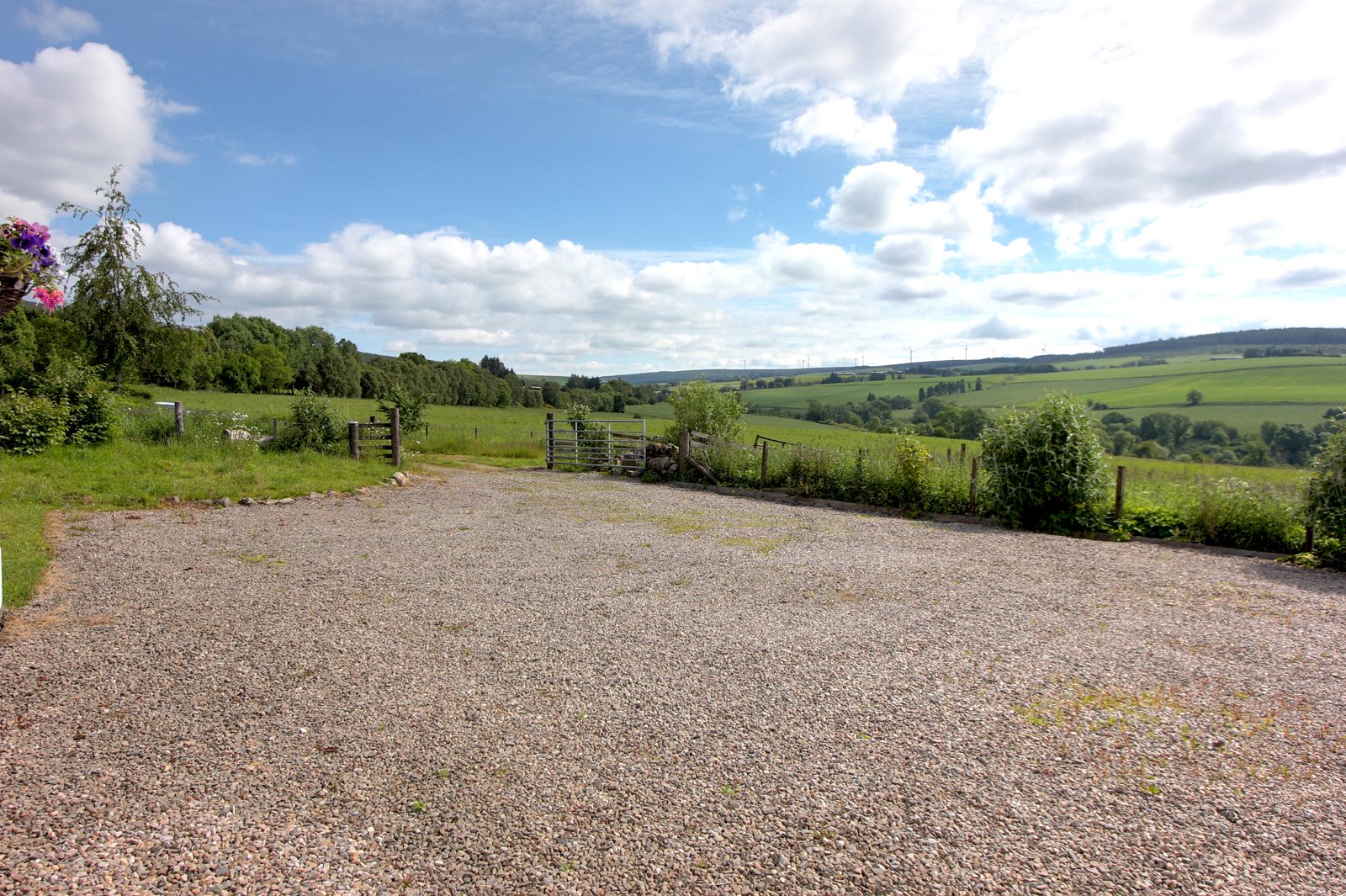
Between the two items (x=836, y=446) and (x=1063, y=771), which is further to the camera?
(x=836, y=446)

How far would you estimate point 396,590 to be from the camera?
6660 mm

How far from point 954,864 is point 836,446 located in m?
11.5

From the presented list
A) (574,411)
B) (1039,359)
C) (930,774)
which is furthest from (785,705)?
(1039,359)

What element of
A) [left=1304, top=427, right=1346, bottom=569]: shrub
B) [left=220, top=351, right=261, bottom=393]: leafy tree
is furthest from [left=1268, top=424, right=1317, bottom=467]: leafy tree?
[left=220, top=351, right=261, bottom=393]: leafy tree

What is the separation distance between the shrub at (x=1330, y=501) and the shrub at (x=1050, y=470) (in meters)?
2.41

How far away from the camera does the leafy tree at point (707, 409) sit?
864 inches

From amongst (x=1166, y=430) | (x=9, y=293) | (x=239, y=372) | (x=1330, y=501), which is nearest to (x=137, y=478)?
(x=9, y=293)

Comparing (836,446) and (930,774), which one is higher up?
(836,446)

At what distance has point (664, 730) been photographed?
12.8 feet

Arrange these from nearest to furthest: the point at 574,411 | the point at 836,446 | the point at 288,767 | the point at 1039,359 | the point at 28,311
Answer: the point at 288,767
the point at 836,446
the point at 574,411
the point at 28,311
the point at 1039,359

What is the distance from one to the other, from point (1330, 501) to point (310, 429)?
61.5 feet

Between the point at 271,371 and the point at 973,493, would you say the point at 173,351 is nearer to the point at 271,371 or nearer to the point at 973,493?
the point at 973,493

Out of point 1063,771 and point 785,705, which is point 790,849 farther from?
point 1063,771

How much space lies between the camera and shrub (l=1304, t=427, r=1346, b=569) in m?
8.42
